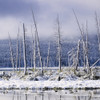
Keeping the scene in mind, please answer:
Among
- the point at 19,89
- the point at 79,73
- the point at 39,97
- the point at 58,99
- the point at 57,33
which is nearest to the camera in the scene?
the point at 58,99

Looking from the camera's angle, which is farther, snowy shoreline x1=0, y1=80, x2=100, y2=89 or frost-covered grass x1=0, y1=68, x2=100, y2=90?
frost-covered grass x1=0, y1=68, x2=100, y2=90

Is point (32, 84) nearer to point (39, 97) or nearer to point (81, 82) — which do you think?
point (81, 82)

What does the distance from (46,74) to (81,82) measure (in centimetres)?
815

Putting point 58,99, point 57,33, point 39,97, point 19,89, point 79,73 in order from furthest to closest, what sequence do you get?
point 57,33, point 79,73, point 19,89, point 39,97, point 58,99

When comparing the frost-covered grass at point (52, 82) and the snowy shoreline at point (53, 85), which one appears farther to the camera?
the frost-covered grass at point (52, 82)

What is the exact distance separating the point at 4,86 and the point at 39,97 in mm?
9797

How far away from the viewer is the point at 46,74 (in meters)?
43.4

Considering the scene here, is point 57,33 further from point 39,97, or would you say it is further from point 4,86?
point 39,97

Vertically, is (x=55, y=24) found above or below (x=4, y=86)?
above

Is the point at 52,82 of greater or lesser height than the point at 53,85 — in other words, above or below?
above

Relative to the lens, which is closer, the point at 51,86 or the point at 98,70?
the point at 51,86

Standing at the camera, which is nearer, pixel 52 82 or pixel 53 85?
pixel 53 85

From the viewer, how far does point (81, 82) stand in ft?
119

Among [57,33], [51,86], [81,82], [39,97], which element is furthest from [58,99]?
[57,33]
